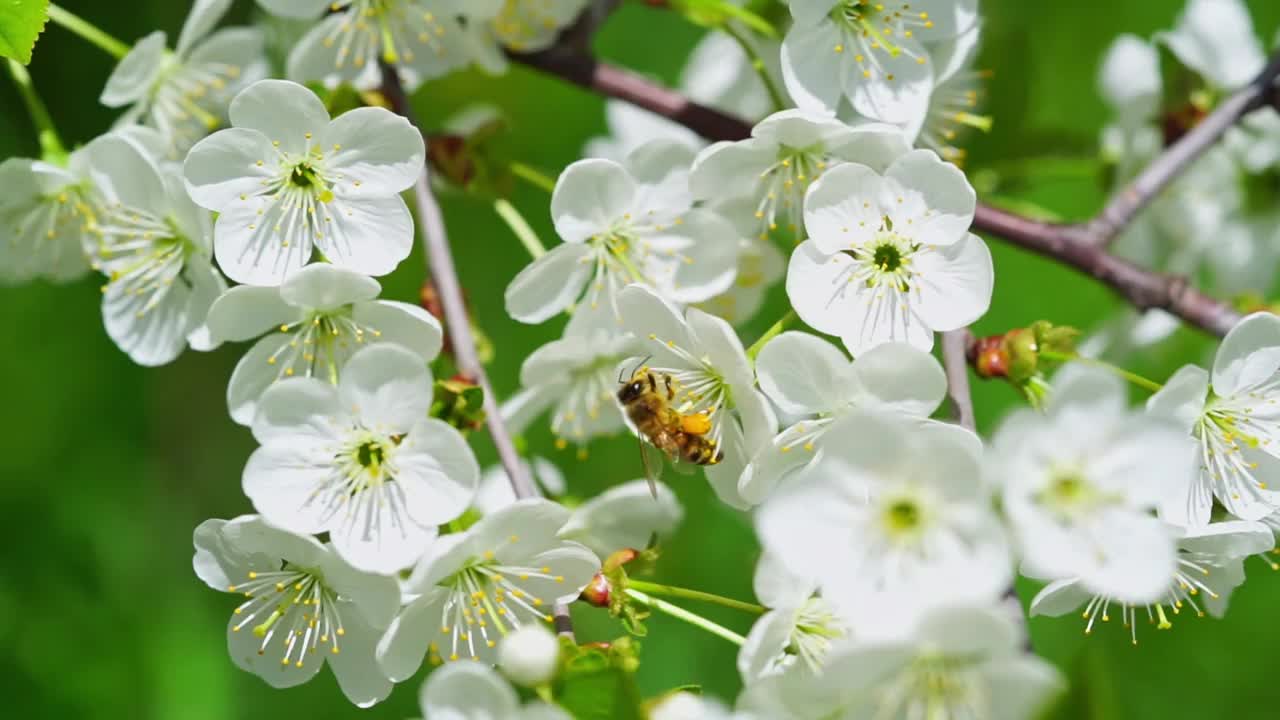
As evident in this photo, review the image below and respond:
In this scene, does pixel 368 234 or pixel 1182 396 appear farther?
pixel 368 234

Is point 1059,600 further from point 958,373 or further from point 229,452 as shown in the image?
point 229,452

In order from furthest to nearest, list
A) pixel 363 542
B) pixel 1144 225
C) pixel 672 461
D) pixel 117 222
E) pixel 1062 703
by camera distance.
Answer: pixel 1144 225 → pixel 117 222 → pixel 672 461 → pixel 363 542 → pixel 1062 703

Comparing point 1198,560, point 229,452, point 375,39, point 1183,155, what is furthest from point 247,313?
point 229,452

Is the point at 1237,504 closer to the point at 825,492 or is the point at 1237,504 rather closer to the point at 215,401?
the point at 825,492

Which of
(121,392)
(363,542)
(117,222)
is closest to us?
A: (363,542)

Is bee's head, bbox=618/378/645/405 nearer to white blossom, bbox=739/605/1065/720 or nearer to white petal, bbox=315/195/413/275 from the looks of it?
white petal, bbox=315/195/413/275

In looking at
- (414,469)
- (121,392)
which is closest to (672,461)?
(414,469)

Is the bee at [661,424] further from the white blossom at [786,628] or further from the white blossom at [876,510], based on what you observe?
the white blossom at [876,510]

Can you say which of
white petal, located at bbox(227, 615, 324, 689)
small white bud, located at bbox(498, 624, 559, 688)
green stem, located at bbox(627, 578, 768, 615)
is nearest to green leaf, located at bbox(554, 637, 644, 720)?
small white bud, located at bbox(498, 624, 559, 688)
